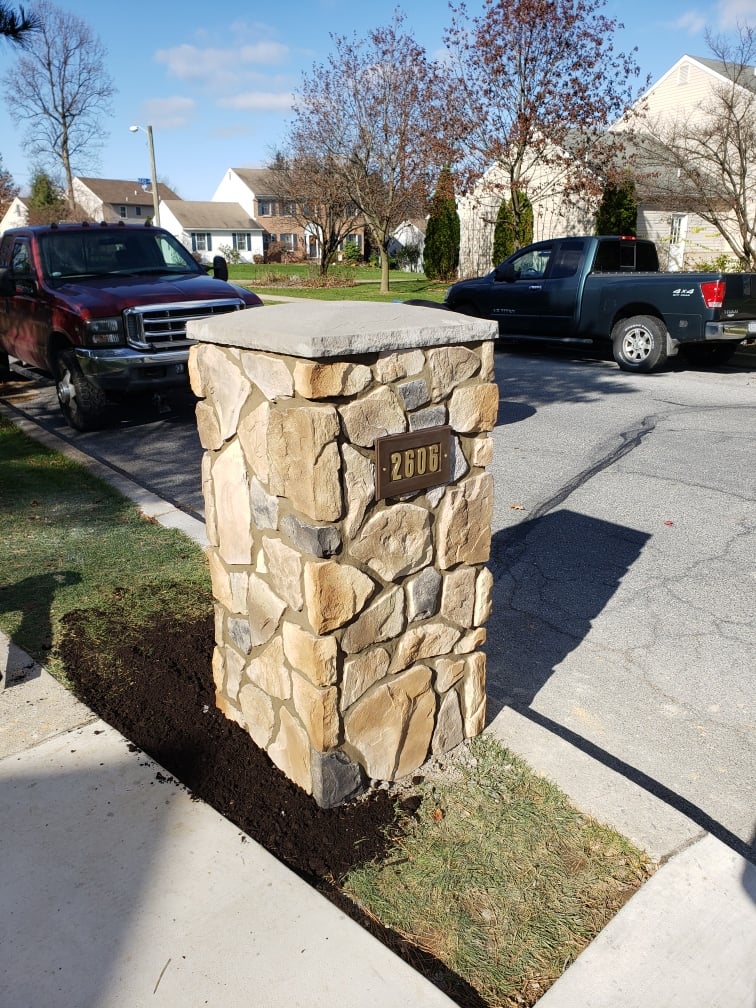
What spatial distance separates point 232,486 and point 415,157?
2594 centimetres

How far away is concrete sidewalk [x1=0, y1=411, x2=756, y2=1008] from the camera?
207 centimetres

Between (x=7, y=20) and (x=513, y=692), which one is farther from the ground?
(x=7, y=20)

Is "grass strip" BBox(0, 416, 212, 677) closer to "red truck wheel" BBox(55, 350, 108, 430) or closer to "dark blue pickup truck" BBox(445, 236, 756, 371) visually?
"red truck wheel" BBox(55, 350, 108, 430)

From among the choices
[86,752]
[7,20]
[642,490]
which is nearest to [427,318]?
[86,752]

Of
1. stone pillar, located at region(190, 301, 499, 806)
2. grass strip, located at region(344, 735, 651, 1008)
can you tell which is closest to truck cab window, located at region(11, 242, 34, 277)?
stone pillar, located at region(190, 301, 499, 806)

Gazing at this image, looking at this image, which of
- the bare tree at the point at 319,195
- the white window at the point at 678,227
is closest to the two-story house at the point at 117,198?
the bare tree at the point at 319,195

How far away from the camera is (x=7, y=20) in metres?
6.72

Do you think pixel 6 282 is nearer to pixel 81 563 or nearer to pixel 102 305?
pixel 102 305

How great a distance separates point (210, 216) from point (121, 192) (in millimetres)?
14571

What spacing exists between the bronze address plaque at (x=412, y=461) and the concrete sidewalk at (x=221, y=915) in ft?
3.78

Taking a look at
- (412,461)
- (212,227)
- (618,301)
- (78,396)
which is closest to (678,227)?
(618,301)

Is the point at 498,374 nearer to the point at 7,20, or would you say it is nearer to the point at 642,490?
the point at 642,490

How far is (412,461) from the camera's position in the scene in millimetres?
2633

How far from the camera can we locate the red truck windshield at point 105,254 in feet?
29.2
